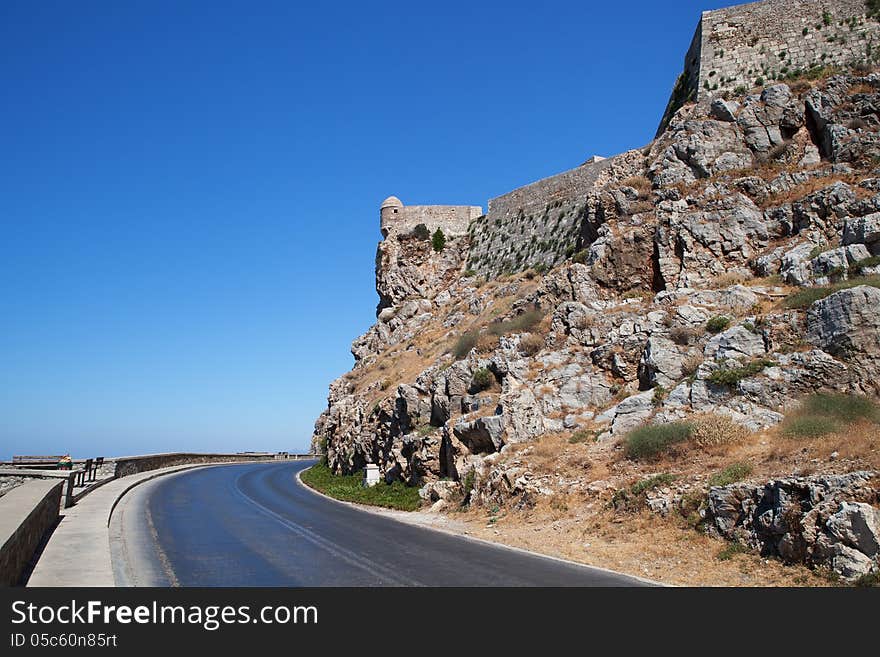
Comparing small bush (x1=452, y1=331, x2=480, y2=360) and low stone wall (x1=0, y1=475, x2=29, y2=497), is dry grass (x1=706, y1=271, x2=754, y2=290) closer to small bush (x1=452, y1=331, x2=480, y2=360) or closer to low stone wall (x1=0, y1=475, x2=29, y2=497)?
small bush (x1=452, y1=331, x2=480, y2=360)

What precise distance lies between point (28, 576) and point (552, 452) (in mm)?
12439

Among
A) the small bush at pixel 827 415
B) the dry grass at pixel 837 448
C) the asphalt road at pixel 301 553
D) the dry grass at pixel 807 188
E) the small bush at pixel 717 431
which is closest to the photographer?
the asphalt road at pixel 301 553

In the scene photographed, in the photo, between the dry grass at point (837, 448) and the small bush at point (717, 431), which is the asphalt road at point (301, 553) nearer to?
the dry grass at point (837, 448)

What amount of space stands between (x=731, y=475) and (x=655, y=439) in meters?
2.65

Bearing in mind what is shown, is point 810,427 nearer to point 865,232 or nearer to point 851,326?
point 851,326

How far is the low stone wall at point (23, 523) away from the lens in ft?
27.5

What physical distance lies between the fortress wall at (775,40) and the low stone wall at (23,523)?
2894 centimetres

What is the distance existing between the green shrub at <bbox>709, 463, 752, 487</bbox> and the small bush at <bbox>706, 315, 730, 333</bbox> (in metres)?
6.22

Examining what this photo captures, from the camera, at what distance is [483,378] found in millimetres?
22891

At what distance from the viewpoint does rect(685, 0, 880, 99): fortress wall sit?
92.1 ft

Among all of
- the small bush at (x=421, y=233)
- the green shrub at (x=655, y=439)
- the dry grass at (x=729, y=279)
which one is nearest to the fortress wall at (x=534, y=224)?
the small bush at (x=421, y=233)

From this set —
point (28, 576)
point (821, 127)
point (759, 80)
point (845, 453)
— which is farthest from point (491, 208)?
point (28, 576)

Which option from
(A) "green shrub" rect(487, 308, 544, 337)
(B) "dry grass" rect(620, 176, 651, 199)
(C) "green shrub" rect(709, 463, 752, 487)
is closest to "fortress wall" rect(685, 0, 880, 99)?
(B) "dry grass" rect(620, 176, 651, 199)
